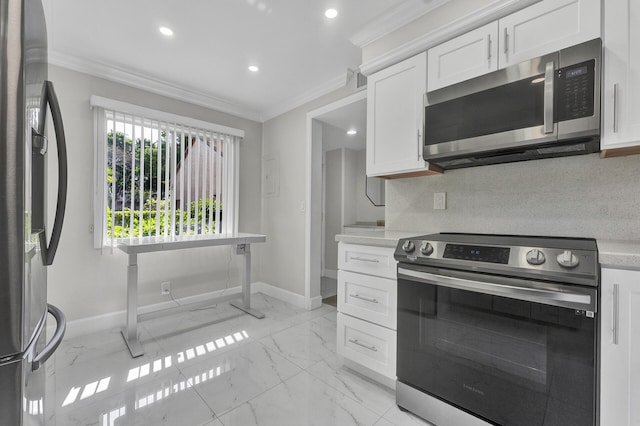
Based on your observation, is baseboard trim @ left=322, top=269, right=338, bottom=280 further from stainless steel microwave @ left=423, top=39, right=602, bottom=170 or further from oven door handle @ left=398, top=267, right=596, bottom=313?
oven door handle @ left=398, top=267, right=596, bottom=313

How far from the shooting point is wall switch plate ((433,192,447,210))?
2.11 metres

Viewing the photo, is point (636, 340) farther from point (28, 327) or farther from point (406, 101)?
point (28, 327)

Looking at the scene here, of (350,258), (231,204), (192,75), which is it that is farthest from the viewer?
(231,204)

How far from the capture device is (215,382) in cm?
192

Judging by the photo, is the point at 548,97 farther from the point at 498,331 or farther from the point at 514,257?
the point at 498,331

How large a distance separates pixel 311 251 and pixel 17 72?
2.92m

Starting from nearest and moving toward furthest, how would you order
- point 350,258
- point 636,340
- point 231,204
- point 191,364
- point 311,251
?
point 636,340 < point 350,258 < point 191,364 < point 311,251 < point 231,204

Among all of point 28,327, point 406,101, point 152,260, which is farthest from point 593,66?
point 152,260

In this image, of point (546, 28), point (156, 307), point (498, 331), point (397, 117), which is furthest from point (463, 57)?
point (156, 307)

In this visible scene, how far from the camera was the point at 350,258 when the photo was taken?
200 cm

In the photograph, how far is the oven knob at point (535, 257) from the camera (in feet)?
3.88

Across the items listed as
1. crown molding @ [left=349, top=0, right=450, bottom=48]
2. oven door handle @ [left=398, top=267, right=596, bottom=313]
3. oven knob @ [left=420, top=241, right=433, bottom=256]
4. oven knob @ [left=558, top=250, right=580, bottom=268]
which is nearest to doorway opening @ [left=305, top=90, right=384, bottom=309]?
crown molding @ [left=349, top=0, right=450, bottom=48]

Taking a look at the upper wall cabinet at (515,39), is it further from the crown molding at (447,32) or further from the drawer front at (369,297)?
the drawer front at (369,297)

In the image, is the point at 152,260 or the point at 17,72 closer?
the point at 17,72
